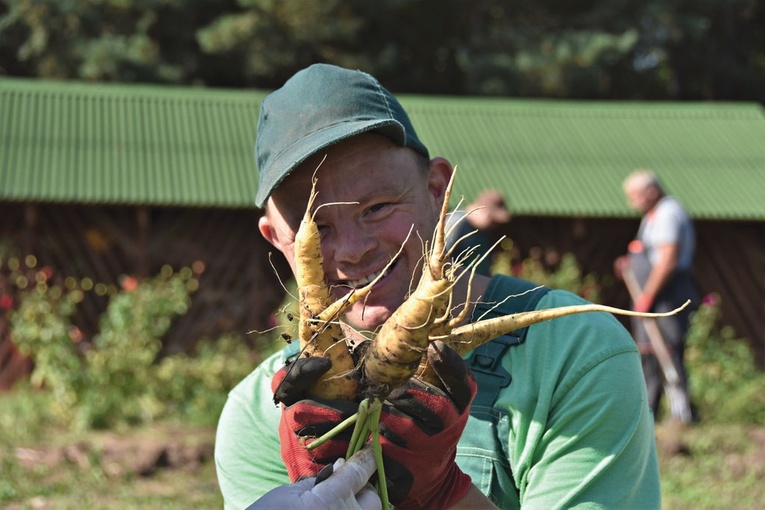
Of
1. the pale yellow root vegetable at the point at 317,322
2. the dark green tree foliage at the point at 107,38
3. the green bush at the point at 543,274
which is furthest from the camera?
the dark green tree foliage at the point at 107,38

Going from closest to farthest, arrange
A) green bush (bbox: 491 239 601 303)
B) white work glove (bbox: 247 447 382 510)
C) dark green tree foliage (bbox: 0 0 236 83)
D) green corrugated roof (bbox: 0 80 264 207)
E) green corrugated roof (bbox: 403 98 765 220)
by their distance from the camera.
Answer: white work glove (bbox: 247 447 382 510) < green bush (bbox: 491 239 601 303) < green corrugated roof (bbox: 0 80 264 207) < green corrugated roof (bbox: 403 98 765 220) < dark green tree foliage (bbox: 0 0 236 83)

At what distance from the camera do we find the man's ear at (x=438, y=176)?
2.56m

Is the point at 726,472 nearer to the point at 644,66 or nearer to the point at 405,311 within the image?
the point at 405,311

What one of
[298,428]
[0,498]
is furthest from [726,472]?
[298,428]

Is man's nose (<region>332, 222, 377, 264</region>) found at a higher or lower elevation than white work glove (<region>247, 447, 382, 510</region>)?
higher

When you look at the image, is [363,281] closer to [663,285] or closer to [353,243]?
[353,243]

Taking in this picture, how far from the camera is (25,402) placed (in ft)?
32.5

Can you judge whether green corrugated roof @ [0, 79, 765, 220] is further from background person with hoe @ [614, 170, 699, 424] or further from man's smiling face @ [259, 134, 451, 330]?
man's smiling face @ [259, 134, 451, 330]

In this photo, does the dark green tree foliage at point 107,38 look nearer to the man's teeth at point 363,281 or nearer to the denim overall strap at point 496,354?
the man's teeth at point 363,281

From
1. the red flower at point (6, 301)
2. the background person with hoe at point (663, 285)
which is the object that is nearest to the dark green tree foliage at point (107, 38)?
the red flower at point (6, 301)

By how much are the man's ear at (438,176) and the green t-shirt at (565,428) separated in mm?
310

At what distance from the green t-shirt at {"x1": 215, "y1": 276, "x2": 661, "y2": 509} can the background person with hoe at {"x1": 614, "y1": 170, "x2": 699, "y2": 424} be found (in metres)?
6.23

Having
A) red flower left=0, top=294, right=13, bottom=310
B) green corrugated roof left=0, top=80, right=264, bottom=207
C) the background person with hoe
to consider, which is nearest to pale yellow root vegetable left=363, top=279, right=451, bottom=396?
the background person with hoe

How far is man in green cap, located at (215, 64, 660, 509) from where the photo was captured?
208 cm
